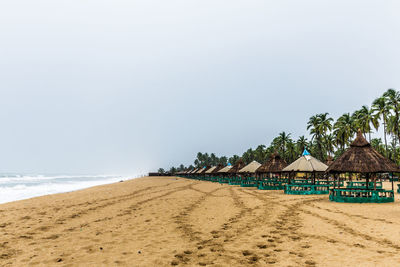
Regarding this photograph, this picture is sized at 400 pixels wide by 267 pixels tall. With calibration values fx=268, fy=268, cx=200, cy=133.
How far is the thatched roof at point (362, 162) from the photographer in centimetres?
1541

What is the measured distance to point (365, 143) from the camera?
1677 cm

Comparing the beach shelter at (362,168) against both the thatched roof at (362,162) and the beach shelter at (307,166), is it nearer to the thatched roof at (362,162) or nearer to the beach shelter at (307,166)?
the thatched roof at (362,162)

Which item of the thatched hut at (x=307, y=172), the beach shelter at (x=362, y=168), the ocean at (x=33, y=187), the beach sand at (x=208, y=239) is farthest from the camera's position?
the ocean at (x=33, y=187)

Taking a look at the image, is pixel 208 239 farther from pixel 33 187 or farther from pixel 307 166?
pixel 33 187

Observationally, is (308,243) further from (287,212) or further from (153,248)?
(287,212)

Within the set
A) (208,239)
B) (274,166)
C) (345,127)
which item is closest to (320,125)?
(345,127)

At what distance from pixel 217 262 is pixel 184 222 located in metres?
4.80

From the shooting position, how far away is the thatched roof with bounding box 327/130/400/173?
15.4 metres

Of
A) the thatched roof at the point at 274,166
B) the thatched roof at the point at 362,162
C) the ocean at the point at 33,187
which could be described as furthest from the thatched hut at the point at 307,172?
the ocean at the point at 33,187

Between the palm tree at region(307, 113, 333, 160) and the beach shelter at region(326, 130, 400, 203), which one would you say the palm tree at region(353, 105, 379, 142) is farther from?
the beach shelter at region(326, 130, 400, 203)

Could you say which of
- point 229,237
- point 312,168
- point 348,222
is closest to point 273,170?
point 312,168

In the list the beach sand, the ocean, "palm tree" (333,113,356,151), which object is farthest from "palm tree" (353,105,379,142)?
the ocean

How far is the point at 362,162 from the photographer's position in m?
15.9

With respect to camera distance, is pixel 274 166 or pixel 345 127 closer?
pixel 274 166
